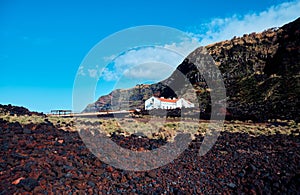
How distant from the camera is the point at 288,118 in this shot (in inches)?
993

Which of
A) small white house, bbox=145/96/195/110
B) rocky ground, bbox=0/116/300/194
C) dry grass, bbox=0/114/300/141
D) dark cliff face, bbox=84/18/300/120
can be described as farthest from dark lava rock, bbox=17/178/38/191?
small white house, bbox=145/96/195/110

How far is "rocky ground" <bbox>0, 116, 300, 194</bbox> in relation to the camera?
4875 millimetres

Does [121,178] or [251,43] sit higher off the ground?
[251,43]

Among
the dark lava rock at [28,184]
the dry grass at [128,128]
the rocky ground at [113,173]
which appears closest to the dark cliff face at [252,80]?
the dry grass at [128,128]

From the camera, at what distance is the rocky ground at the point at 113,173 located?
488 centimetres

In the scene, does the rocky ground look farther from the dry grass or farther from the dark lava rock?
the dry grass

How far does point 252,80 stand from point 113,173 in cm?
4439

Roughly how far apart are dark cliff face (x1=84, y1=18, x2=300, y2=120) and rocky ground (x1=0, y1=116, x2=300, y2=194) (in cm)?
1969

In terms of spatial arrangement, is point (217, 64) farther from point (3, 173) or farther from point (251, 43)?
point (3, 173)

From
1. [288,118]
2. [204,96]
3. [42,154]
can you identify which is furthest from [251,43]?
[42,154]

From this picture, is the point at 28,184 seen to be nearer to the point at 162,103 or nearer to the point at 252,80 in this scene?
the point at 162,103

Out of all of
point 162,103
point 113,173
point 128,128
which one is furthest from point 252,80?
point 113,173

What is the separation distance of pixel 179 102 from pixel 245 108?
19937 millimetres

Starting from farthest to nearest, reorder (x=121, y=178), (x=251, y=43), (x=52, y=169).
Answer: (x=251, y=43) → (x=121, y=178) → (x=52, y=169)
